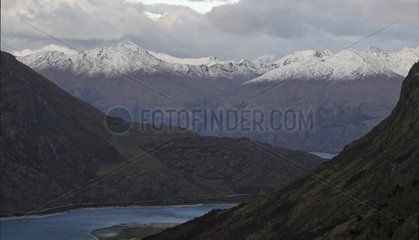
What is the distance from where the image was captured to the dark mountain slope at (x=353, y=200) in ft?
309

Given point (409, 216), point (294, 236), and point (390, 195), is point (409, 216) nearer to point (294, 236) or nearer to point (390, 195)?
point (390, 195)

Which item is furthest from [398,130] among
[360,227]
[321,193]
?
[360,227]

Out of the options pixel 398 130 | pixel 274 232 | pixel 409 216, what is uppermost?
pixel 398 130

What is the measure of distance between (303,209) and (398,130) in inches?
1151

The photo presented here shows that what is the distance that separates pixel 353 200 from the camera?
116062 millimetres

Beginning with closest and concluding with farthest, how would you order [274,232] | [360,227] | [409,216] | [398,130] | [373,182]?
1. [409,216]
2. [360,227]
3. [373,182]
4. [274,232]
5. [398,130]

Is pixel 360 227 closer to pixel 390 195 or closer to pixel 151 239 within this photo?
pixel 390 195

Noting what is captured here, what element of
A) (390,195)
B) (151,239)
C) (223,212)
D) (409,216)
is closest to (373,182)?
(390,195)

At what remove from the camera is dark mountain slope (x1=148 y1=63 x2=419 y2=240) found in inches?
3710

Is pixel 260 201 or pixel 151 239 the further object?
pixel 151 239

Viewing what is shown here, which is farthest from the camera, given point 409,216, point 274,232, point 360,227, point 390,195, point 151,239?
point 151,239

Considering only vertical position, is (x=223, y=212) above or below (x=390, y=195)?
below

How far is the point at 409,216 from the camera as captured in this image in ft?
282

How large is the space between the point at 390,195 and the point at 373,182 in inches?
526
